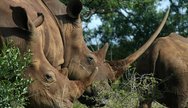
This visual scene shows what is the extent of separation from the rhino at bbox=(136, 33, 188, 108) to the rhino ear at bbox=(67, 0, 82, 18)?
70.9 inches

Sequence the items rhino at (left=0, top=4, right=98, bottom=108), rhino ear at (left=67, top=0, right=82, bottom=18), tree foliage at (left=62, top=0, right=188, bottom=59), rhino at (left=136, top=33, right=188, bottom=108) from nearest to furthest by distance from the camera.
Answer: rhino at (left=0, top=4, right=98, bottom=108) → rhino ear at (left=67, top=0, right=82, bottom=18) → rhino at (left=136, top=33, right=188, bottom=108) → tree foliage at (left=62, top=0, right=188, bottom=59)

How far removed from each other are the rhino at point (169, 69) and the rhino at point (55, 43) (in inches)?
33.0

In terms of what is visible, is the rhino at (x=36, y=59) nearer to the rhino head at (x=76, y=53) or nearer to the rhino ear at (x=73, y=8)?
the rhino ear at (x=73, y=8)

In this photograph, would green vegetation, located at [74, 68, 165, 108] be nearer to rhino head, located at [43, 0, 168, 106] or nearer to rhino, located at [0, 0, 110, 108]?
rhino head, located at [43, 0, 168, 106]

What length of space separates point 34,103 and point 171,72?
3757 millimetres

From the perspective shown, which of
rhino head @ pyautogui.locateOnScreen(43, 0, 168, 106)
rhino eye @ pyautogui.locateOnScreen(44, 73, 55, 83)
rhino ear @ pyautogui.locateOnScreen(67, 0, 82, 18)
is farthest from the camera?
rhino head @ pyautogui.locateOnScreen(43, 0, 168, 106)

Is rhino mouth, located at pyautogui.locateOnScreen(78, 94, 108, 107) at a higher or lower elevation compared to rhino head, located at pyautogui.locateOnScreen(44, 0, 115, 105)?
lower

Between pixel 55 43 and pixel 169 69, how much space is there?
8.73 ft

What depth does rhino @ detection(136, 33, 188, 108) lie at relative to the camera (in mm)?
9586

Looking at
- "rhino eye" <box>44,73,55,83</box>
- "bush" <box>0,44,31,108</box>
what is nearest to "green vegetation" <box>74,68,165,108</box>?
"rhino eye" <box>44,73,55,83</box>

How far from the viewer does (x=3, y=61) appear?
18.8 ft

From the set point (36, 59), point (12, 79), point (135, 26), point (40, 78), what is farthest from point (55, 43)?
point (135, 26)

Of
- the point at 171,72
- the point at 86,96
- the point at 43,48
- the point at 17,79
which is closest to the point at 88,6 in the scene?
the point at 171,72

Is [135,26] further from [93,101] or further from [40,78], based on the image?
[40,78]
